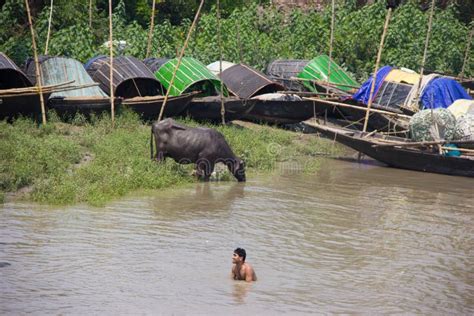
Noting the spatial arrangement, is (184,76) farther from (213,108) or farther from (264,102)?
(264,102)

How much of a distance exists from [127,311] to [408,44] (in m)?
16.5

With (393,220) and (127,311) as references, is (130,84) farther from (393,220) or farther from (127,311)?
(127,311)

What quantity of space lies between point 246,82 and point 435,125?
15.4 feet

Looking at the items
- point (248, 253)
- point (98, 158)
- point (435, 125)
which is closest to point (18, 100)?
point (98, 158)

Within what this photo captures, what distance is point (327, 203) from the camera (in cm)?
1195

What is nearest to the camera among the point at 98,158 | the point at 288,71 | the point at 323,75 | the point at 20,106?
the point at 98,158

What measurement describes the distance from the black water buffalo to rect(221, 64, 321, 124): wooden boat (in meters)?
4.60

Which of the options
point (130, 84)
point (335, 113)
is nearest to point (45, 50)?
point (130, 84)

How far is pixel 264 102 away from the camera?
56.6 feet

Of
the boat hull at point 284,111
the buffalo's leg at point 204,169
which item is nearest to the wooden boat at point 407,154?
the boat hull at point 284,111

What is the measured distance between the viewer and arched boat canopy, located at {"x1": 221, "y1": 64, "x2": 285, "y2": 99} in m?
17.6

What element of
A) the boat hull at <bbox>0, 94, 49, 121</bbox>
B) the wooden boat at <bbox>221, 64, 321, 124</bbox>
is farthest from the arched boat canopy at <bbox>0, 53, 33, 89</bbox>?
the wooden boat at <bbox>221, 64, 321, 124</bbox>

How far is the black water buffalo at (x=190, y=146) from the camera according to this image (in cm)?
1241

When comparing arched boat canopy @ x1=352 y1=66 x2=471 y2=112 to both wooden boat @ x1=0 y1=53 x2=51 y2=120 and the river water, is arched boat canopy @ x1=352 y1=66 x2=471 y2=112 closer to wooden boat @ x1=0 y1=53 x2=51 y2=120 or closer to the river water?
the river water
